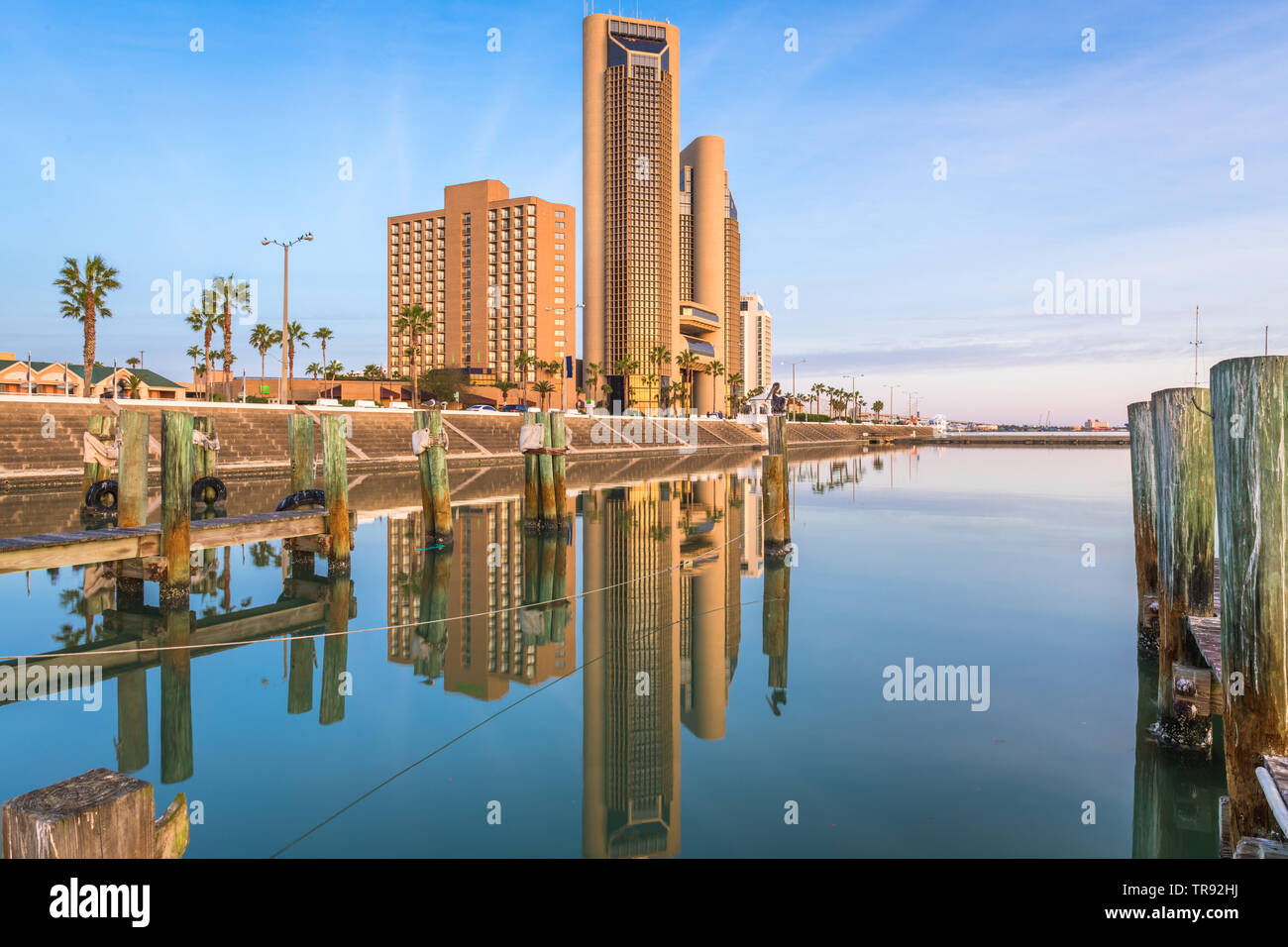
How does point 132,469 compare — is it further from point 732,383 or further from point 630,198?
point 732,383

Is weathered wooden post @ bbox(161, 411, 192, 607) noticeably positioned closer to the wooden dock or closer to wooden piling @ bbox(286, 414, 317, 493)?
the wooden dock

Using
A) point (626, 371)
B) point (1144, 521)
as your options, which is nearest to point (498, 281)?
point (626, 371)

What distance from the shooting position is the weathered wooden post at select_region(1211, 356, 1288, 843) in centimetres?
407

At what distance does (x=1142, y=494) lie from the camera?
9211 mm

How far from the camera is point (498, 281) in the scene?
14125 cm

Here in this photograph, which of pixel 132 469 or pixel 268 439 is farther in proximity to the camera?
pixel 268 439

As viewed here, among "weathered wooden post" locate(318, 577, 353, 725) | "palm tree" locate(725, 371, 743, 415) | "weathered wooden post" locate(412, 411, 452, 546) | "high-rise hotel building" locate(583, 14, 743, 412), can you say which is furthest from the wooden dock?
"palm tree" locate(725, 371, 743, 415)

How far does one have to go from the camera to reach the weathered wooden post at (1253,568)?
407 cm

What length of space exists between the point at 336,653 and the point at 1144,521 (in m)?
10.5

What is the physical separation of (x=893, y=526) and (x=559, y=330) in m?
128

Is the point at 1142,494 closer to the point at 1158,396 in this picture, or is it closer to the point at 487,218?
the point at 1158,396

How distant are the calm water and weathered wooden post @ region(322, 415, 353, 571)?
60 cm

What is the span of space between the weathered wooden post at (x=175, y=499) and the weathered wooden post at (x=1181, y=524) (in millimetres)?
12002
